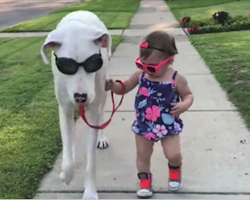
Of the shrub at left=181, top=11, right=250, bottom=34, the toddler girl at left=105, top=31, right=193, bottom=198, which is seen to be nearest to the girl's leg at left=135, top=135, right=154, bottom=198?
the toddler girl at left=105, top=31, right=193, bottom=198

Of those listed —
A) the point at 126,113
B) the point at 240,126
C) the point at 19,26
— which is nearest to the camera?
the point at 240,126

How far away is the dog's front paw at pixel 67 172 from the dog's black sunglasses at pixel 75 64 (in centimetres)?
95

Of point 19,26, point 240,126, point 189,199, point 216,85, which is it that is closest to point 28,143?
point 189,199

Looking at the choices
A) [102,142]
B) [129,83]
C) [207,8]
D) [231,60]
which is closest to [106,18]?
[207,8]

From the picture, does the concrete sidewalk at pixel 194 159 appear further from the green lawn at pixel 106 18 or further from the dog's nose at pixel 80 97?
the green lawn at pixel 106 18

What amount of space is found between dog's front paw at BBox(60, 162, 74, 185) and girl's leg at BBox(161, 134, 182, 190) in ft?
2.45

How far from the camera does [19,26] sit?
14.5 m

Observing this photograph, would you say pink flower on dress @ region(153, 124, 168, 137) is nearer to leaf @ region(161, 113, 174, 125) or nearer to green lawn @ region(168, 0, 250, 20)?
leaf @ region(161, 113, 174, 125)

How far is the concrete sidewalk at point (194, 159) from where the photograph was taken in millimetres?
3965

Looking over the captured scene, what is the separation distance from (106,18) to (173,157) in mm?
12345

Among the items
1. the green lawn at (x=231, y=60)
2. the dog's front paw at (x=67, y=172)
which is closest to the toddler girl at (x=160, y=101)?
the dog's front paw at (x=67, y=172)

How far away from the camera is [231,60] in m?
8.30

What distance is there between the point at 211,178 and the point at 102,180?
0.91 m

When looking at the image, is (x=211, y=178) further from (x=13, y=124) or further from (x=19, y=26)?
(x=19, y=26)
